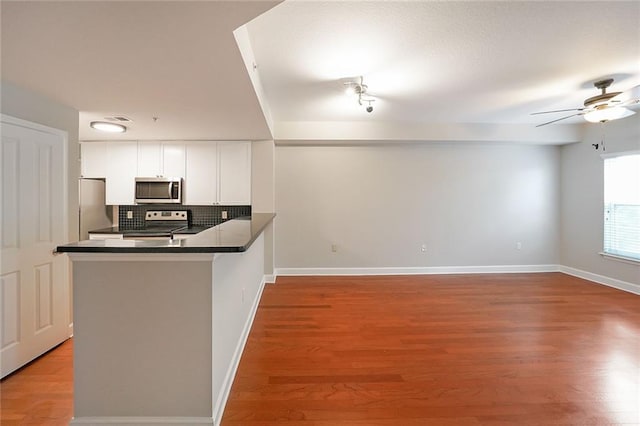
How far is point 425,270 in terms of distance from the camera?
4945mm

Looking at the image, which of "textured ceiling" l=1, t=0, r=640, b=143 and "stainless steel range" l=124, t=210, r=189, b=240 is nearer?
"textured ceiling" l=1, t=0, r=640, b=143

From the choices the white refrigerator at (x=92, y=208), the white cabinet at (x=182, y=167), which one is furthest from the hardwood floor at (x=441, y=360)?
the white refrigerator at (x=92, y=208)

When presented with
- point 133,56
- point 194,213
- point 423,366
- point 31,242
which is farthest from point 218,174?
point 423,366

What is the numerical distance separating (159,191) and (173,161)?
1.60ft

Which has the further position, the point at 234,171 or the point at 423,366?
the point at 234,171

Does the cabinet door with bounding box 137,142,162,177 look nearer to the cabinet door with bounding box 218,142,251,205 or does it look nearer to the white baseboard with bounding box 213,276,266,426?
the cabinet door with bounding box 218,142,251,205

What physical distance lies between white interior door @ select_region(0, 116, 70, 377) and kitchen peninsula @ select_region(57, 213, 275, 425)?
1199 millimetres

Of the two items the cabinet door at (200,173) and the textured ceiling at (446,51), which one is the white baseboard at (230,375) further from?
the textured ceiling at (446,51)

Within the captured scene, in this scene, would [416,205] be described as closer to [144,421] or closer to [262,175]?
[262,175]

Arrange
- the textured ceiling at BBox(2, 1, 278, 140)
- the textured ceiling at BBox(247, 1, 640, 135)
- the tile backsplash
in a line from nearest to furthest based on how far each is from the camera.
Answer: the textured ceiling at BBox(2, 1, 278, 140) → the textured ceiling at BBox(247, 1, 640, 135) → the tile backsplash

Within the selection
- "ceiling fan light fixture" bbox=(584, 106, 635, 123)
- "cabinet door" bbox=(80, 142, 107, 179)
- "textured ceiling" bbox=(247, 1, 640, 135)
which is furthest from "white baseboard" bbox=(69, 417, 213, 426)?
"ceiling fan light fixture" bbox=(584, 106, 635, 123)

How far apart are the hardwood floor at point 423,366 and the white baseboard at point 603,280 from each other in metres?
0.33

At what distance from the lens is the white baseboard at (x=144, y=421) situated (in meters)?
1.53

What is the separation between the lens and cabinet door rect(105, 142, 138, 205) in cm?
412
